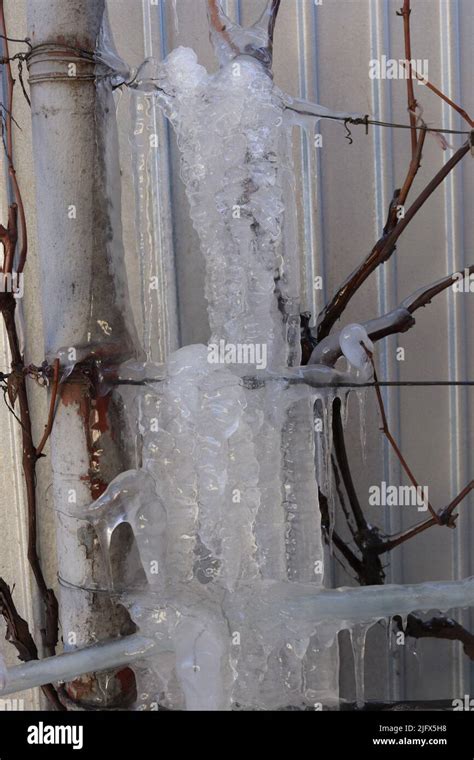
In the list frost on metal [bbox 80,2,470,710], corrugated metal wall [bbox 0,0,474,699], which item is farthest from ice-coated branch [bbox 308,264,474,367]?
corrugated metal wall [bbox 0,0,474,699]

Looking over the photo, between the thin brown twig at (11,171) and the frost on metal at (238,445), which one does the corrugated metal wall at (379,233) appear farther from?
the frost on metal at (238,445)

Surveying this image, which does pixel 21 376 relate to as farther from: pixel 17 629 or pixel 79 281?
pixel 17 629

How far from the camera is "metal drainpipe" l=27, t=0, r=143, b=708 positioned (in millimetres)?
1021

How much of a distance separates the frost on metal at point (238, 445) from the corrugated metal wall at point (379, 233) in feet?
0.63

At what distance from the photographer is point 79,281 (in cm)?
103

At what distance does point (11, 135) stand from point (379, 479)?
848 millimetres

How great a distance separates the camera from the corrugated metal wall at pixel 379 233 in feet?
4.01

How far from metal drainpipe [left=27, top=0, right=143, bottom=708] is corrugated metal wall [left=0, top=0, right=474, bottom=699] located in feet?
0.56

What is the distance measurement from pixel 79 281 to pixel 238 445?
316 millimetres

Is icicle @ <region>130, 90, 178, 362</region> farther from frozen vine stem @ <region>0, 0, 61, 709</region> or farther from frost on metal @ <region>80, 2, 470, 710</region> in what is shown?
frozen vine stem @ <region>0, 0, 61, 709</region>

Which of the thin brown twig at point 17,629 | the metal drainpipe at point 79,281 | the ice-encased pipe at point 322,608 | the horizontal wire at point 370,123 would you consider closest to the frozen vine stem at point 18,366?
the thin brown twig at point 17,629
